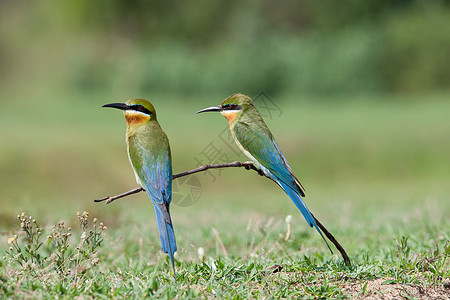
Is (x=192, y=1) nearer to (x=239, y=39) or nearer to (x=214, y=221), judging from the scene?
(x=239, y=39)

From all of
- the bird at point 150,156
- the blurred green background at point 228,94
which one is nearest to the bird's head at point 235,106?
the blurred green background at point 228,94

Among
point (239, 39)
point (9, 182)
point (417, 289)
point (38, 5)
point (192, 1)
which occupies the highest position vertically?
point (38, 5)

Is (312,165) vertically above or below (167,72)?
below

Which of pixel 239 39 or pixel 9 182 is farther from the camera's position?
pixel 239 39

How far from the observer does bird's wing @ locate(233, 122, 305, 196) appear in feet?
9.19

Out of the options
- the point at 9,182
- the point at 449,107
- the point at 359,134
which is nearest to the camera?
the point at 9,182

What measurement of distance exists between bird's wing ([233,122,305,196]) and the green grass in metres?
0.49

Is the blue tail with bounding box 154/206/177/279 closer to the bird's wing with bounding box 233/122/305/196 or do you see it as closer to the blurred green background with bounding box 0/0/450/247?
the bird's wing with bounding box 233/122/305/196

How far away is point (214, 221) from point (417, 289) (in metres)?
3.19

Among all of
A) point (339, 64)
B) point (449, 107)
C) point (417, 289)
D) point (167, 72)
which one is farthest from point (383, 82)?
→ point (417, 289)

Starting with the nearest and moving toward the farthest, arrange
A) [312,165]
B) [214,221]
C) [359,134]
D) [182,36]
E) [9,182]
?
[214,221], [9,182], [312,165], [359,134], [182,36]

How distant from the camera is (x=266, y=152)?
9.48ft

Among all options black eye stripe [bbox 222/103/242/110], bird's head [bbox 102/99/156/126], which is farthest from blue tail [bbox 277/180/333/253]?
bird's head [bbox 102/99/156/126]

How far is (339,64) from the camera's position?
19.4 metres
